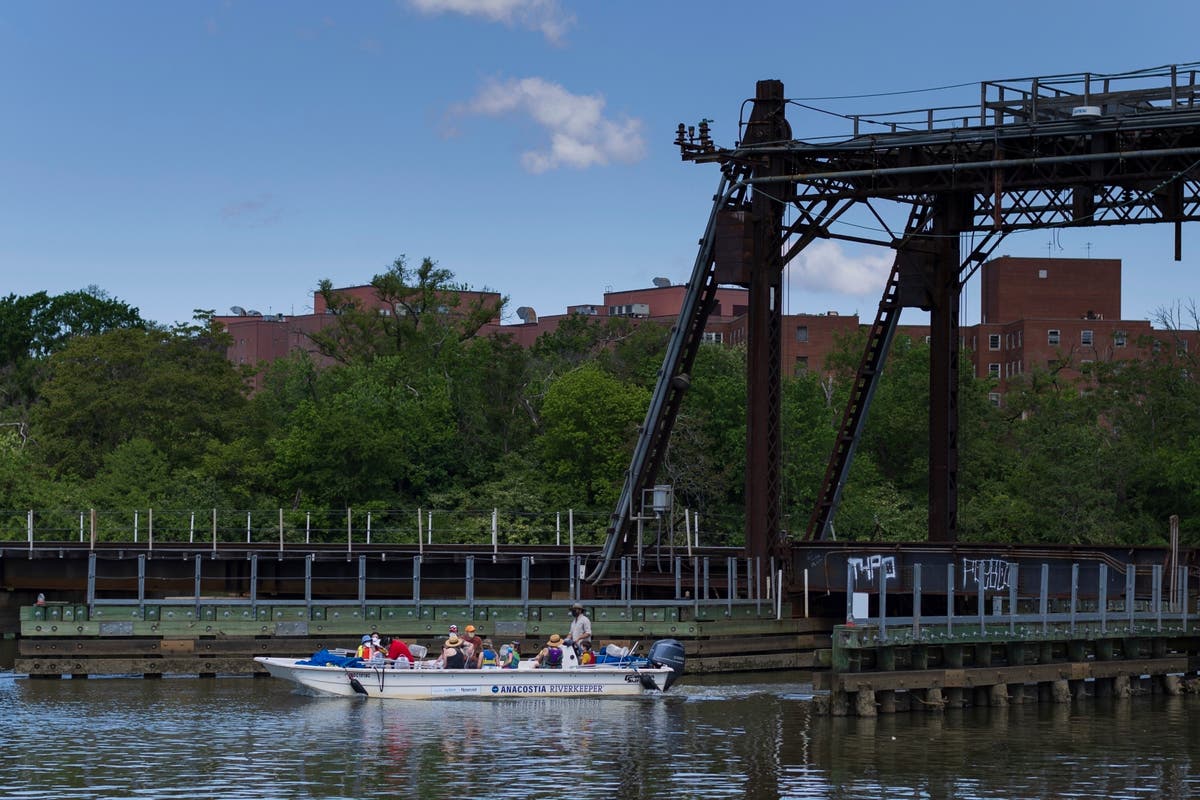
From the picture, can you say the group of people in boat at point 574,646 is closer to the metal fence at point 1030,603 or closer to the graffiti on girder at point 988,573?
the metal fence at point 1030,603

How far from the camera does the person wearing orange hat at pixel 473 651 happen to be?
4562 centimetres

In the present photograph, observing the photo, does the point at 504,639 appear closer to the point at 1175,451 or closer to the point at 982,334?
the point at 1175,451

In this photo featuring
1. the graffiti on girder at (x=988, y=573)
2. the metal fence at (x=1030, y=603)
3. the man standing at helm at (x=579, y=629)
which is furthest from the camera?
the graffiti on girder at (x=988, y=573)

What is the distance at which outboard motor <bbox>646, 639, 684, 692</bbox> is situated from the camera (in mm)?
45750

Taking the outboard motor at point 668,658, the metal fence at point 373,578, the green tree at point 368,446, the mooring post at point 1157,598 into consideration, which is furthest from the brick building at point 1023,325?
the outboard motor at point 668,658

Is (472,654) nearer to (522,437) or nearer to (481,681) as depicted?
(481,681)

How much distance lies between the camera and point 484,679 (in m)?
45.2

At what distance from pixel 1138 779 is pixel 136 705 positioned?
22.5m

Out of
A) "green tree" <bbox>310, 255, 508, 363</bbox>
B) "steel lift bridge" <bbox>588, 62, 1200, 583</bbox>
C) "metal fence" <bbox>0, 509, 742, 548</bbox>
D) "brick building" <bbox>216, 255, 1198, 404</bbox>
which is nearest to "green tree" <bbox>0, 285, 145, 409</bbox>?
"brick building" <bbox>216, 255, 1198, 404</bbox>

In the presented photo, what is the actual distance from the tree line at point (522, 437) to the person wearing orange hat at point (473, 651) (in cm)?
3560

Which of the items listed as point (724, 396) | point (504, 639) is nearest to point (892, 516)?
point (724, 396)

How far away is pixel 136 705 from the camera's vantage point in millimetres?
43531

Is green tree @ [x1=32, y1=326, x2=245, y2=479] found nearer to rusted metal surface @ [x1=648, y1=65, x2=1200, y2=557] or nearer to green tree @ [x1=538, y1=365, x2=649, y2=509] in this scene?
green tree @ [x1=538, y1=365, x2=649, y2=509]

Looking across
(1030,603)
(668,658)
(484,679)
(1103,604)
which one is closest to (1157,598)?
(1103,604)
